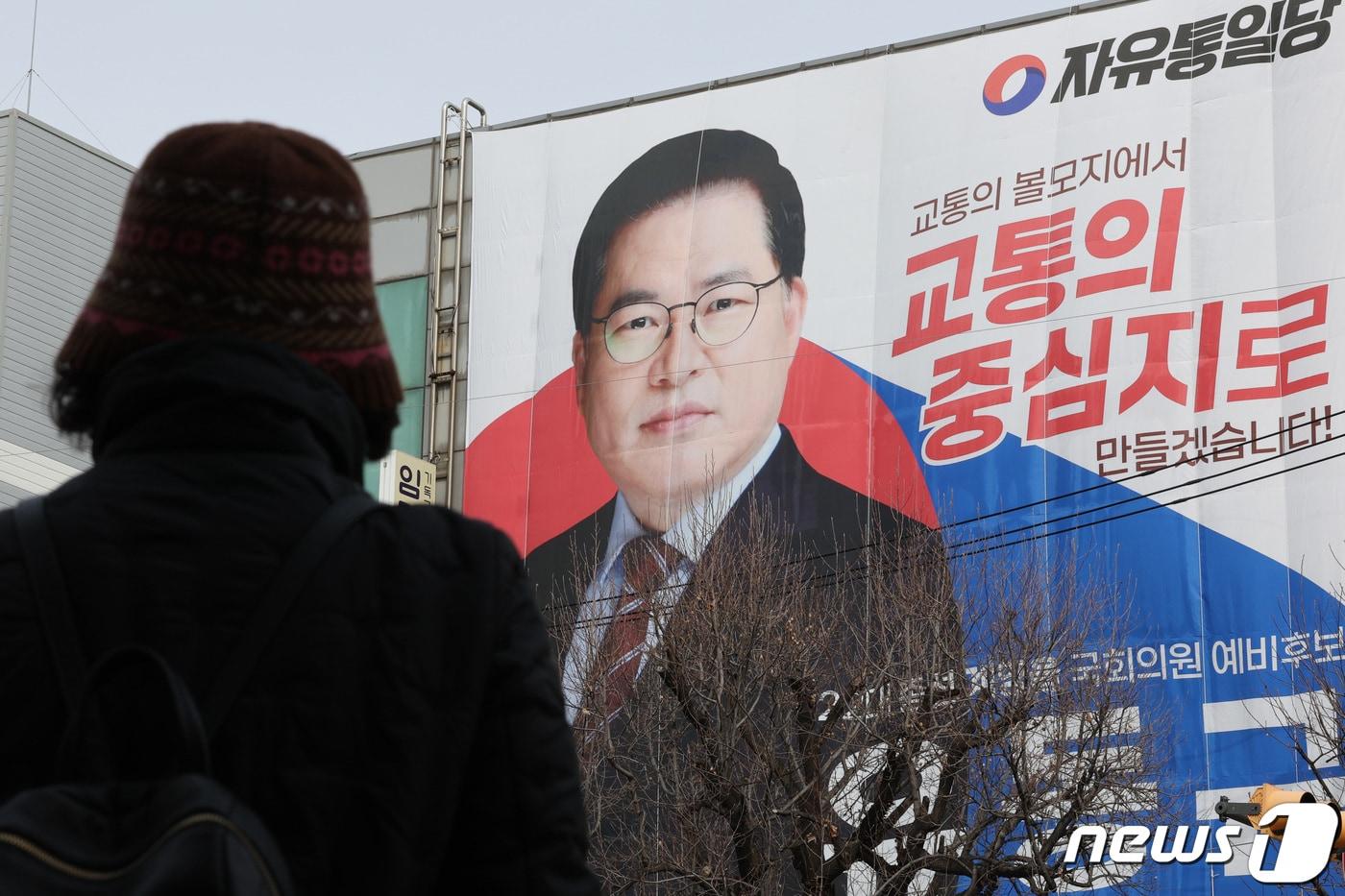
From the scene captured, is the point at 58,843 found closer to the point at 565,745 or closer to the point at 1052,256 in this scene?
the point at 565,745

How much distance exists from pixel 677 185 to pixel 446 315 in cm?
393

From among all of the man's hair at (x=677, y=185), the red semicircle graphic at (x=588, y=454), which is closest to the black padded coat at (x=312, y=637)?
the red semicircle graphic at (x=588, y=454)

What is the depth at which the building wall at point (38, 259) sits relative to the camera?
969 inches

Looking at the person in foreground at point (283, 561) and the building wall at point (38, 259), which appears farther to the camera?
the building wall at point (38, 259)

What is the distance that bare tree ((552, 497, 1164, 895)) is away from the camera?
16.4 meters

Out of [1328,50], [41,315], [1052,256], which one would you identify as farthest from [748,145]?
[41,315]

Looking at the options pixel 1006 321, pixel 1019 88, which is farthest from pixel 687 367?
pixel 1019 88

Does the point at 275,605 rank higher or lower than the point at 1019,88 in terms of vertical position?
lower

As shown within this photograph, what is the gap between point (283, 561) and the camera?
1.64 m

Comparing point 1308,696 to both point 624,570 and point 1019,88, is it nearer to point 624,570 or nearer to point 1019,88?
point 624,570

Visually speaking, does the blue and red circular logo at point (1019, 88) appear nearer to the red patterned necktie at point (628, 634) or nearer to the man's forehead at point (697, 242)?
the man's forehead at point (697, 242)

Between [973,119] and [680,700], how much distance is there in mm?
9631

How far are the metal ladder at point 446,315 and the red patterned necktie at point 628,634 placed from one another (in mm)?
4598

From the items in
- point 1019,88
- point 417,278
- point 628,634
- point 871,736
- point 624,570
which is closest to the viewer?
point 871,736
